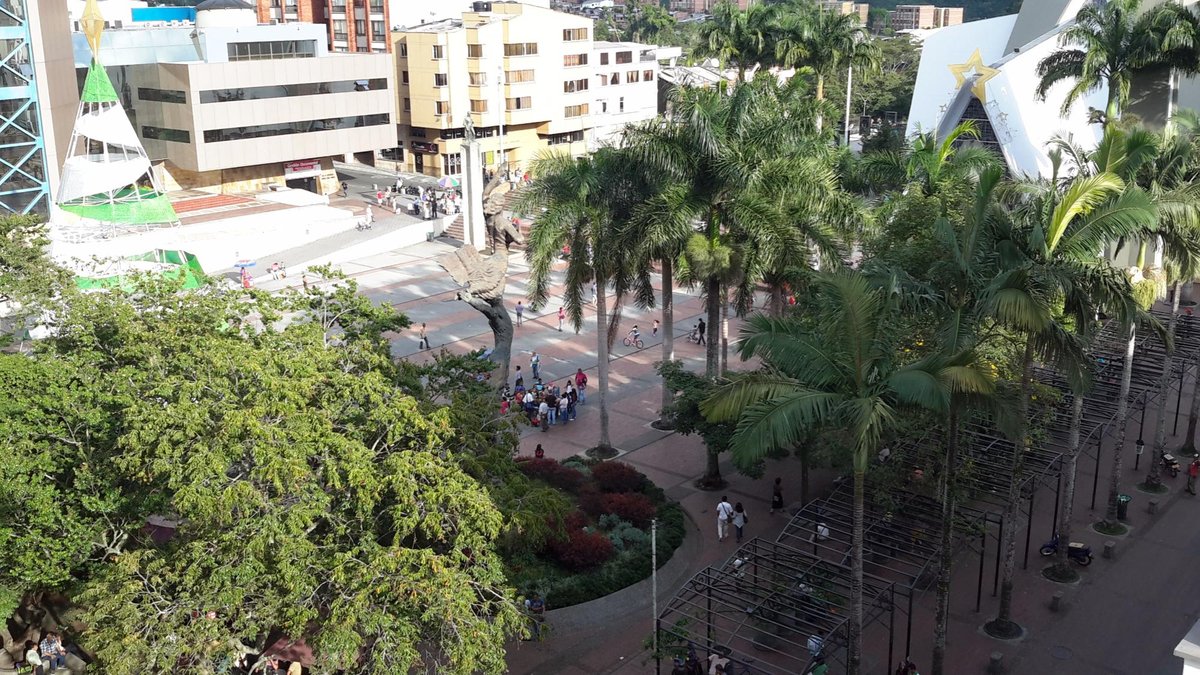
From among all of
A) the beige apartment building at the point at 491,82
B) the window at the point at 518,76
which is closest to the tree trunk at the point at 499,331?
the beige apartment building at the point at 491,82

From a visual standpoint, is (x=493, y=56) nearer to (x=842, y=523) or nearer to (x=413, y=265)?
(x=413, y=265)

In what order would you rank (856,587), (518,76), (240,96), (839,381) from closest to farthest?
(839,381) < (856,587) < (240,96) < (518,76)

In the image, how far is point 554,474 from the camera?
26922 mm

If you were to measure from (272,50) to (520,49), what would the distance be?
18.7m

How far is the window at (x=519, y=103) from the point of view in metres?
80.7

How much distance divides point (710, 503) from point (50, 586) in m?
14.7

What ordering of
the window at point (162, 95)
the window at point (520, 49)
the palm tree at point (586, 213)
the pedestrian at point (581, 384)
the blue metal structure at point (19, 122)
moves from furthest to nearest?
the window at point (520, 49) < the window at point (162, 95) < the blue metal structure at point (19, 122) < the pedestrian at point (581, 384) < the palm tree at point (586, 213)

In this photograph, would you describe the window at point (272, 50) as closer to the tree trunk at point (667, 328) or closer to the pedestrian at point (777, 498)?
the tree trunk at point (667, 328)

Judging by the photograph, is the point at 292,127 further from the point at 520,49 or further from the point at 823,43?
the point at 823,43

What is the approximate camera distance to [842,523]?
22062 mm

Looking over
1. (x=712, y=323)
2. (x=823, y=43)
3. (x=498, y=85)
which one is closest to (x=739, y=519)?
(x=712, y=323)

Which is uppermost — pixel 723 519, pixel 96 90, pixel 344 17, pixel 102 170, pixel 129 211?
pixel 344 17

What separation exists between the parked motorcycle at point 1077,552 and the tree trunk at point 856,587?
26.3 feet

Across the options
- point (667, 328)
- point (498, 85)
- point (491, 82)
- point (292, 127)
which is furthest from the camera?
point (491, 82)
